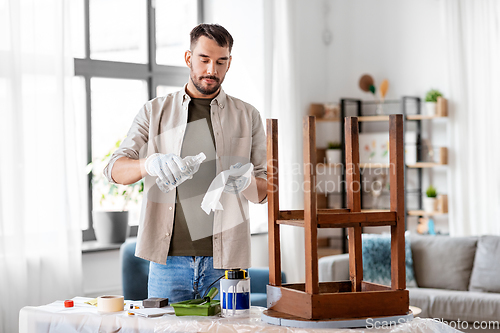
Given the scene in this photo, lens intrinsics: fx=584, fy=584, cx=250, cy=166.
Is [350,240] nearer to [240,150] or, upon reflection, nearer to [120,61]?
[240,150]

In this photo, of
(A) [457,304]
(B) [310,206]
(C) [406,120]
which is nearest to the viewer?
(B) [310,206]

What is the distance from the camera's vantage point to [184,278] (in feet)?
5.35

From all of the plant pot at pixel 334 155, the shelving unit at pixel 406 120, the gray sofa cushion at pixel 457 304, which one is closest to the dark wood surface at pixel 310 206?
the gray sofa cushion at pixel 457 304

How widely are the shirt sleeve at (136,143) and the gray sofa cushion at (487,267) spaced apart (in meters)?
2.54

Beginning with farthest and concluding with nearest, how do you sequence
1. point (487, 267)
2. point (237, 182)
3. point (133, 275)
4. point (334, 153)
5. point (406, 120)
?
point (334, 153) → point (406, 120) → point (487, 267) → point (133, 275) → point (237, 182)

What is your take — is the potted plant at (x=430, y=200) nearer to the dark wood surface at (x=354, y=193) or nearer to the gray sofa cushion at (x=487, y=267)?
the gray sofa cushion at (x=487, y=267)

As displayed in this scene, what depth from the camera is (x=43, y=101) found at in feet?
10.5

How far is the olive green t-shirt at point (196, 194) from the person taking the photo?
1644mm

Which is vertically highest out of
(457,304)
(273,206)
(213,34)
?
(213,34)

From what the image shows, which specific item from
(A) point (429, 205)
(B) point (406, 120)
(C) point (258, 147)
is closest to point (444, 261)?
(A) point (429, 205)

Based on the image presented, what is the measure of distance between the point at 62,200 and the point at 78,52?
108 centimetres

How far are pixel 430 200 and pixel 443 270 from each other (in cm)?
96

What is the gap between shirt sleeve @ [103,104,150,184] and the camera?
5.32 ft

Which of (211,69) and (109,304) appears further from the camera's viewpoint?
(211,69)
